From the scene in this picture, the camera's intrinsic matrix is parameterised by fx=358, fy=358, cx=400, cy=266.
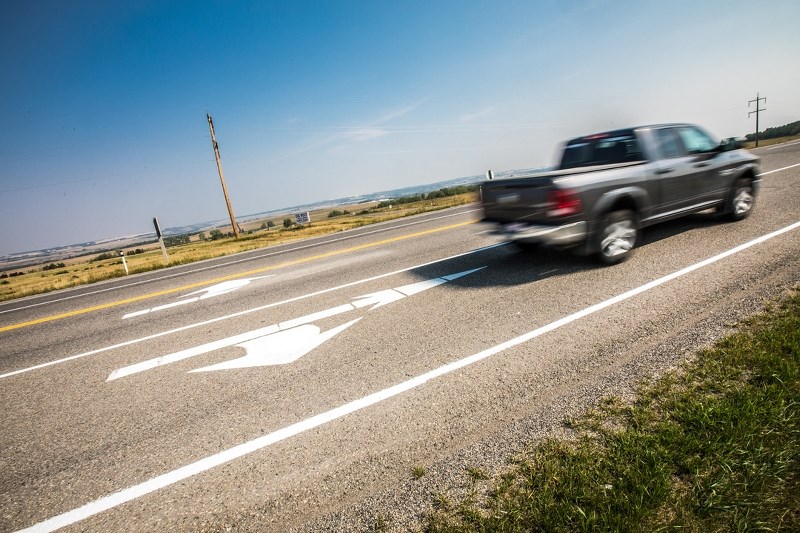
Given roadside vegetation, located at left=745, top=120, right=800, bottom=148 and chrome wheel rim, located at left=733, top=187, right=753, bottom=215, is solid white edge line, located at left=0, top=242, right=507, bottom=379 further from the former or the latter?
roadside vegetation, located at left=745, top=120, right=800, bottom=148

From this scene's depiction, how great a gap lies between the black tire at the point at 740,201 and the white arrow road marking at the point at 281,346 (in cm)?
745

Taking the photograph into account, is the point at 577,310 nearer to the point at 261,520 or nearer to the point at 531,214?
the point at 531,214

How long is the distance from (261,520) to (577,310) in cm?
383

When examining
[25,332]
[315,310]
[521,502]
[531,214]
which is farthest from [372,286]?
[25,332]

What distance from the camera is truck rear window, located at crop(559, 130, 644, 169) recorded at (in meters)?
5.83

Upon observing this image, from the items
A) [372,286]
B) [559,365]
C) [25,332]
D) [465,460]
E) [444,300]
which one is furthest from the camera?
[25,332]

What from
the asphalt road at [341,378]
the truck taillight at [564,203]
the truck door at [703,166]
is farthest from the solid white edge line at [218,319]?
the truck door at [703,166]

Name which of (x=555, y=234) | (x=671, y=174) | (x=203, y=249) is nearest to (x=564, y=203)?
(x=555, y=234)

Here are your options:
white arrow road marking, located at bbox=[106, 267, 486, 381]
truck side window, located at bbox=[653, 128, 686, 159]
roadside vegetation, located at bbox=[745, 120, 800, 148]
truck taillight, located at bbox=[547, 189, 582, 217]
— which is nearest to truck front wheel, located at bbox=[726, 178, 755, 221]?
truck side window, located at bbox=[653, 128, 686, 159]

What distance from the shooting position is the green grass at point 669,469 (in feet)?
5.71

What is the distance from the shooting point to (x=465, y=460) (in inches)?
91.2

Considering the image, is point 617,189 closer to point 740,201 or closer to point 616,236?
point 616,236

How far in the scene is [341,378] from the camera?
3.54m

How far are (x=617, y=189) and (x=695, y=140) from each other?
8.03 feet
